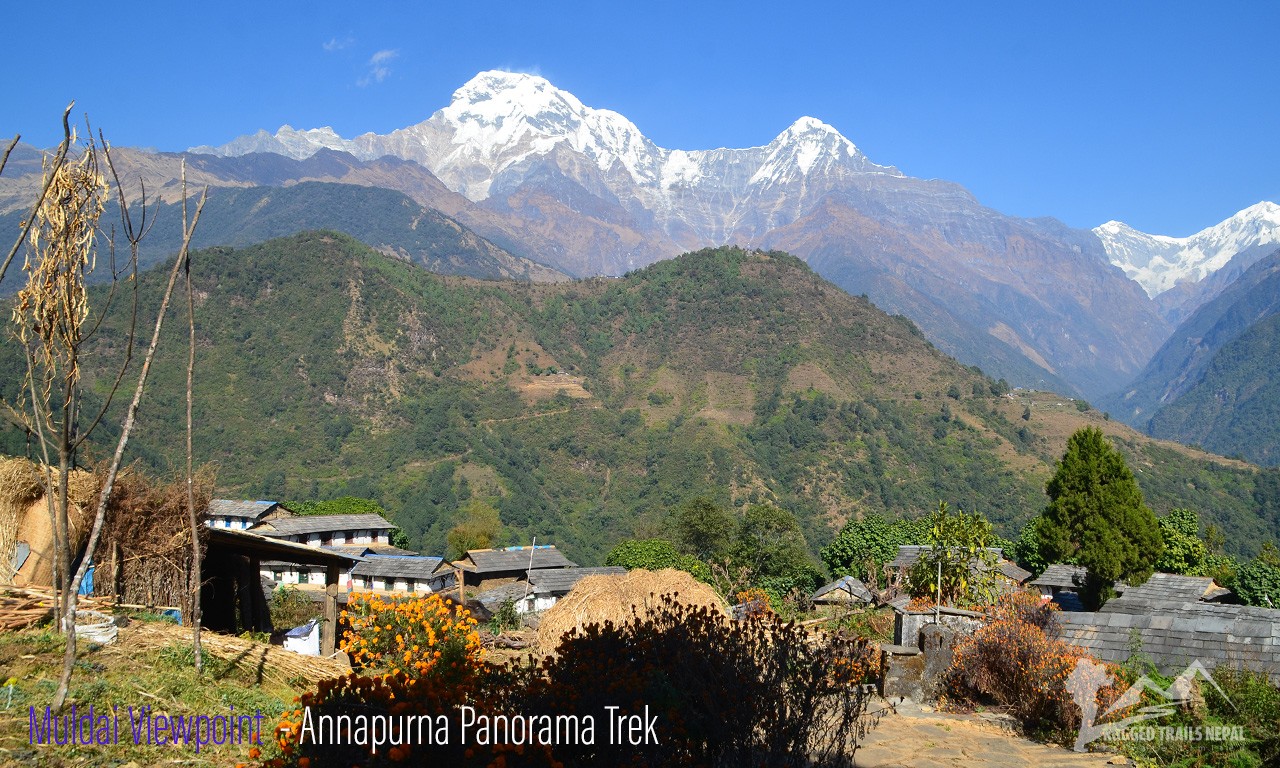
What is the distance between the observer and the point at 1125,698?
27.3 feet

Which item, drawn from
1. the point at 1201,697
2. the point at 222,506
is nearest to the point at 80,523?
the point at 1201,697

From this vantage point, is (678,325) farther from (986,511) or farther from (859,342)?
(986,511)

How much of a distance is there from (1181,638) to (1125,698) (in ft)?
4.43

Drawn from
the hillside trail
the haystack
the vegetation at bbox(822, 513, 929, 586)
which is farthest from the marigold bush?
the vegetation at bbox(822, 513, 929, 586)

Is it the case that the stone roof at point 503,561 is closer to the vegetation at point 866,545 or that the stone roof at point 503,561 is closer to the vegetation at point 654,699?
the vegetation at point 866,545

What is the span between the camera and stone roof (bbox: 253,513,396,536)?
51.4m

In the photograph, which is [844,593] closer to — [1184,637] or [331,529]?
[1184,637]

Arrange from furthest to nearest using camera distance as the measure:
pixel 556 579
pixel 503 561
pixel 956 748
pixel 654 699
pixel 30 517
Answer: pixel 503 561, pixel 556 579, pixel 956 748, pixel 30 517, pixel 654 699

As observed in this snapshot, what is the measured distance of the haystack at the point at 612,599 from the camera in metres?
11.6

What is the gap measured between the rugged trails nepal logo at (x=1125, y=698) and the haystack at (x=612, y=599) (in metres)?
4.29

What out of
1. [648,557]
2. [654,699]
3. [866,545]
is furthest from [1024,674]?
[866,545]

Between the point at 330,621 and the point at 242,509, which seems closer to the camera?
the point at 330,621

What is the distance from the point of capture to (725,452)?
89875 mm

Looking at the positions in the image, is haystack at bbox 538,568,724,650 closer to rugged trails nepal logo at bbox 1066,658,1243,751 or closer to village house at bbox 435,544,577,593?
rugged trails nepal logo at bbox 1066,658,1243,751
